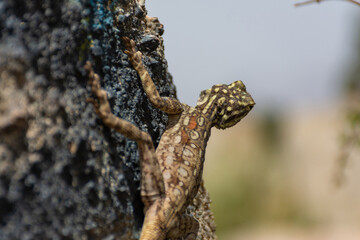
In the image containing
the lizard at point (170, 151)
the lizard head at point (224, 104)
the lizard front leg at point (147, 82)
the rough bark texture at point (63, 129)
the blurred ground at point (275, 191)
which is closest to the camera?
the rough bark texture at point (63, 129)

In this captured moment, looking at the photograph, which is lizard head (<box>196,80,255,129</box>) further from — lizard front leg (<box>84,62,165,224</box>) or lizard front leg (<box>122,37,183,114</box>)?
lizard front leg (<box>84,62,165,224</box>)

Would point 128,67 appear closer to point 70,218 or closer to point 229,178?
point 70,218

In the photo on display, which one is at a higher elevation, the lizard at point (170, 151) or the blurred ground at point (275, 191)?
the lizard at point (170, 151)

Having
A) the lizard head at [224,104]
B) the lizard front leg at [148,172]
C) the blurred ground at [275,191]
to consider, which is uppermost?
the lizard head at [224,104]

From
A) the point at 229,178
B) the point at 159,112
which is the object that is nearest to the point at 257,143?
the point at 229,178

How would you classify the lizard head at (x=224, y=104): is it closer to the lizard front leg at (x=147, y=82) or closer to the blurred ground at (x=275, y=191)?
the lizard front leg at (x=147, y=82)

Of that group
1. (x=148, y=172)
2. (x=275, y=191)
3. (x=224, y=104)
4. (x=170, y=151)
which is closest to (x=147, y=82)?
(x=170, y=151)

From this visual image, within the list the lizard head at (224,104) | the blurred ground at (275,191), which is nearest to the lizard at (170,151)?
the lizard head at (224,104)

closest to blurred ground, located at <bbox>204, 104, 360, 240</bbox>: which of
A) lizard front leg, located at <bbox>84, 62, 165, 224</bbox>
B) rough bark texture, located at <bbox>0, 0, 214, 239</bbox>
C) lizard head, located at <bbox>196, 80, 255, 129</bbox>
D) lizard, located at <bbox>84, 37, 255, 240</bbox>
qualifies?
lizard head, located at <bbox>196, 80, 255, 129</bbox>
